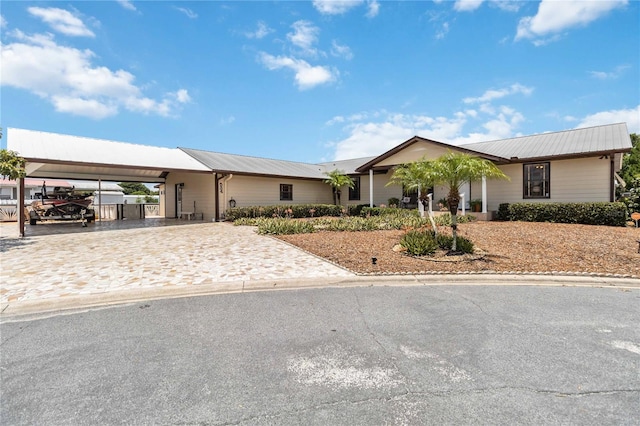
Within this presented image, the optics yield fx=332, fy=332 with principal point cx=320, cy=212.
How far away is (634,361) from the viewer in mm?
3299

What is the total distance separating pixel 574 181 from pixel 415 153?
780 cm

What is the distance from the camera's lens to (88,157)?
14.5m

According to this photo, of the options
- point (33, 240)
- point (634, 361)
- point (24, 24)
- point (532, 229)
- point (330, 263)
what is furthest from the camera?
point (532, 229)

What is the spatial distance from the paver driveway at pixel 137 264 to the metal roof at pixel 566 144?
14002mm

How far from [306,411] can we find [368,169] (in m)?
20.2

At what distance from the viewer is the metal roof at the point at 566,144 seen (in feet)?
49.1

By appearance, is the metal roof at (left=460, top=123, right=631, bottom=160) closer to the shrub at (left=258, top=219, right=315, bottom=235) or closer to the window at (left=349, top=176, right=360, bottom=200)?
the window at (left=349, top=176, right=360, bottom=200)

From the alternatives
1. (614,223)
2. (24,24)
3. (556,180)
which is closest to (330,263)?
(24,24)

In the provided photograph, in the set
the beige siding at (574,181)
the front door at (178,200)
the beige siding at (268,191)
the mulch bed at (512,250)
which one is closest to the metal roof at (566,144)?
the beige siding at (574,181)

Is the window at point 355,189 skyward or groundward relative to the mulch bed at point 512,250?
skyward

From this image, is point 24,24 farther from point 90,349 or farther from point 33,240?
point 90,349

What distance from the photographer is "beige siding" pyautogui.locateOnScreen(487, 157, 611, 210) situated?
15078 millimetres

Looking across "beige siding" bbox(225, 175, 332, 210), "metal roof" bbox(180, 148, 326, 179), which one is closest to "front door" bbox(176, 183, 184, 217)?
"metal roof" bbox(180, 148, 326, 179)

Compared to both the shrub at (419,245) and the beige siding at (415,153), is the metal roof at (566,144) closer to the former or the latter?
the beige siding at (415,153)
